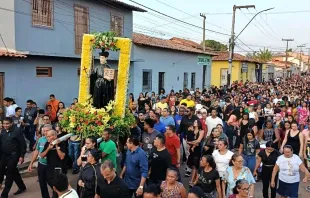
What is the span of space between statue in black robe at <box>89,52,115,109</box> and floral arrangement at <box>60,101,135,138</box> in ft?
0.76

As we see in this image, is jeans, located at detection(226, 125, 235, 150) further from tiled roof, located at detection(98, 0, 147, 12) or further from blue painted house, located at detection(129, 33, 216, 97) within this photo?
blue painted house, located at detection(129, 33, 216, 97)

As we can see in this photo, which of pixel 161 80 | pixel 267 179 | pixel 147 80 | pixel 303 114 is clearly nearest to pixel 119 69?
pixel 267 179

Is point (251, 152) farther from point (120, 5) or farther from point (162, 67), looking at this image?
point (162, 67)

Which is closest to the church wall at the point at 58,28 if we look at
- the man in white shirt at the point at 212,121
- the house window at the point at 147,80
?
the house window at the point at 147,80

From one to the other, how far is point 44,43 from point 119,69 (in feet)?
21.9

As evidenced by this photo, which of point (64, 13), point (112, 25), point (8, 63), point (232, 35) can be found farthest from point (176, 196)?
point (232, 35)

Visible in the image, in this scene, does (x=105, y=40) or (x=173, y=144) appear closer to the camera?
(x=173, y=144)

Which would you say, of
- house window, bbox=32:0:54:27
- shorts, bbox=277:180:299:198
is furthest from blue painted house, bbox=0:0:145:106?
shorts, bbox=277:180:299:198

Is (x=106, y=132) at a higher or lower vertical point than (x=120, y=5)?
lower

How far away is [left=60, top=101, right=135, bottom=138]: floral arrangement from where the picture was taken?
7.44m

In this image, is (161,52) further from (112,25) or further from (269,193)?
(269,193)

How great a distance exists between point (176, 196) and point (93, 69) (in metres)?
4.23

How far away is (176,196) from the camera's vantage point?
486 centimetres

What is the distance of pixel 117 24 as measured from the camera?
18.7 metres
